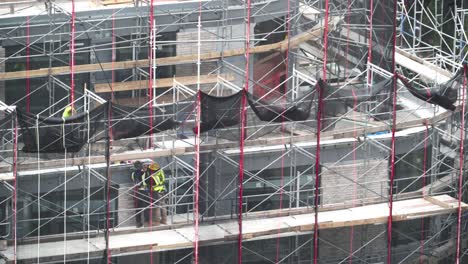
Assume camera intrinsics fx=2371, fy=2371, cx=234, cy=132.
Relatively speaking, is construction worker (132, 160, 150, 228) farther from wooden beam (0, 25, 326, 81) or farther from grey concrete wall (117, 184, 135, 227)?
wooden beam (0, 25, 326, 81)

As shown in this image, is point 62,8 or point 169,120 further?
point 62,8

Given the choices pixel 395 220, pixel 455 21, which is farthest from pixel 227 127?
pixel 455 21

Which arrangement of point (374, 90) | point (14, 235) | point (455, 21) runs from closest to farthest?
point (14, 235) < point (374, 90) < point (455, 21)

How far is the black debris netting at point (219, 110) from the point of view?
46.8 metres

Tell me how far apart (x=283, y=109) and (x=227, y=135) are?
1.25 metres

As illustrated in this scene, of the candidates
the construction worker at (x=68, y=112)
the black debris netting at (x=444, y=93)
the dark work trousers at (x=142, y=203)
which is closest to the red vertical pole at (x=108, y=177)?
the dark work trousers at (x=142, y=203)

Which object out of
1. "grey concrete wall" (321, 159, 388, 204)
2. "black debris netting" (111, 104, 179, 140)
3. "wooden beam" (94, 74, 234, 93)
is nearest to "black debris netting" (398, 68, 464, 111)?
"grey concrete wall" (321, 159, 388, 204)

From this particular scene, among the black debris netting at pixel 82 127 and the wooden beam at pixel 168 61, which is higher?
the wooden beam at pixel 168 61

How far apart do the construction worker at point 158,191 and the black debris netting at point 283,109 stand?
2273mm

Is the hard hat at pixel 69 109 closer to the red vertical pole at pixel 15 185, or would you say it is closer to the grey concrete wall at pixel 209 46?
the red vertical pole at pixel 15 185

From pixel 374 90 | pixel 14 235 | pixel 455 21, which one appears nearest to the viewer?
pixel 14 235

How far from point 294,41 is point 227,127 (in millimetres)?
5237

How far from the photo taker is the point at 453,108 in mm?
49688

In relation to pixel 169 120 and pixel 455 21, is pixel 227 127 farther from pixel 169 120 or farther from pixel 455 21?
pixel 455 21
